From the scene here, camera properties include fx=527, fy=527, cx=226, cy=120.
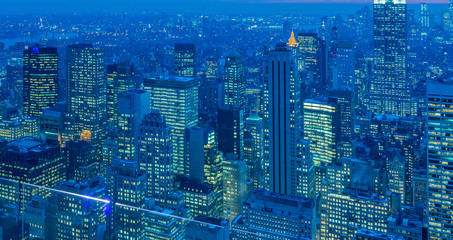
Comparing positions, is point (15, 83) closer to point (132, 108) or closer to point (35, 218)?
point (132, 108)

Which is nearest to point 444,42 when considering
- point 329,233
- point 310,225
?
point 329,233

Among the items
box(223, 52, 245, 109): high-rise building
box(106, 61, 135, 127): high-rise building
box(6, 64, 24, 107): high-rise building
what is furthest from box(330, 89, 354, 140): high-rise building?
box(6, 64, 24, 107): high-rise building

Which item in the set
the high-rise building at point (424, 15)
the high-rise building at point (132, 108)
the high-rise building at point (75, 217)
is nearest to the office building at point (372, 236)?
the high-rise building at point (75, 217)

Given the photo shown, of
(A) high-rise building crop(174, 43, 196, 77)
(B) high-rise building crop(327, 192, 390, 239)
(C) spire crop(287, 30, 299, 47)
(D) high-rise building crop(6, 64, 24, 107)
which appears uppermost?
(C) spire crop(287, 30, 299, 47)

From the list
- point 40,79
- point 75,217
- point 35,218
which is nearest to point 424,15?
point 40,79

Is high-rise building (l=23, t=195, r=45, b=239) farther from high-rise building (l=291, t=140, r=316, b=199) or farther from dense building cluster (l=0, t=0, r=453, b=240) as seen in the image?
high-rise building (l=291, t=140, r=316, b=199)

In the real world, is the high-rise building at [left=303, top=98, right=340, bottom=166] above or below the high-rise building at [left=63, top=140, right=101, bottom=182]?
above

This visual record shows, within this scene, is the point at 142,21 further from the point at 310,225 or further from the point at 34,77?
the point at 310,225
